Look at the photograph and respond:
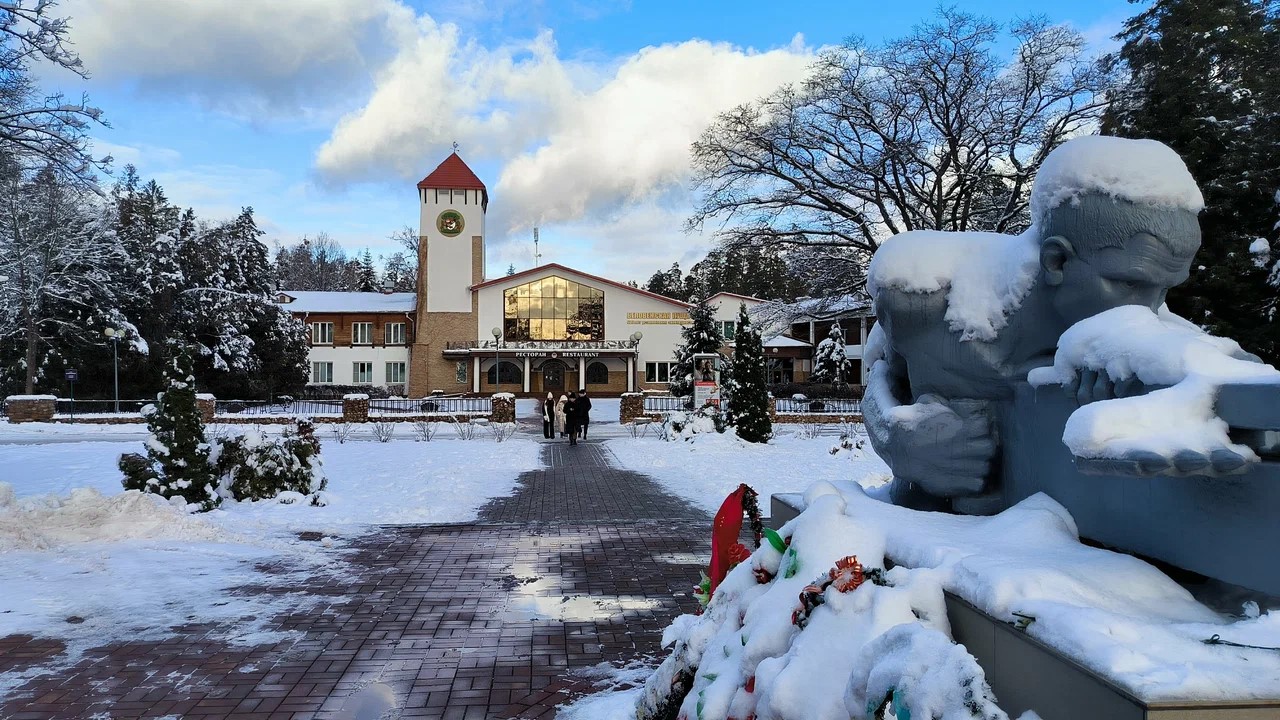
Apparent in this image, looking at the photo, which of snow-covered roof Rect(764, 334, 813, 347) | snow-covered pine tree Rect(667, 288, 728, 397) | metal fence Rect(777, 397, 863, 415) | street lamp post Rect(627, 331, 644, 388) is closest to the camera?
metal fence Rect(777, 397, 863, 415)

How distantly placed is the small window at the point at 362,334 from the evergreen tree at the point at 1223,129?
51.2 meters

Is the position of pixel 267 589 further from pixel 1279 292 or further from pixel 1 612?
pixel 1279 292

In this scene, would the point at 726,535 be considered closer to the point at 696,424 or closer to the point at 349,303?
the point at 696,424

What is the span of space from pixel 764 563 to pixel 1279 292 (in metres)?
15.8

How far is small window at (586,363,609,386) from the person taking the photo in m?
→ 55.5

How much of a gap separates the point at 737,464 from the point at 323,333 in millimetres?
48738

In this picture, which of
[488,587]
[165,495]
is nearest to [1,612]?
[488,587]

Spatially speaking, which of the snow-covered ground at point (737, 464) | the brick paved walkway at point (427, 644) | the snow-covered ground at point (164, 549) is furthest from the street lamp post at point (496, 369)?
the brick paved walkway at point (427, 644)

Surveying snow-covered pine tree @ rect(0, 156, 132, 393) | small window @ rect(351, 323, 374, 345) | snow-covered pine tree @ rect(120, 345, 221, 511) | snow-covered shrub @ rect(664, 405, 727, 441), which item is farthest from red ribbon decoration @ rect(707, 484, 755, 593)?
small window @ rect(351, 323, 374, 345)

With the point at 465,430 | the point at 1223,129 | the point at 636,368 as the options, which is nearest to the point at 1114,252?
the point at 1223,129

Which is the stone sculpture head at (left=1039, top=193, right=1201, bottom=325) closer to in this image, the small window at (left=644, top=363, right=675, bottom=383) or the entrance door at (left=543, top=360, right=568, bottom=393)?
the entrance door at (left=543, top=360, right=568, bottom=393)

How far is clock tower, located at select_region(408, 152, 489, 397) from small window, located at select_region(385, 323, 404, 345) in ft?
11.0

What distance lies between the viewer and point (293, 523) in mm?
10031

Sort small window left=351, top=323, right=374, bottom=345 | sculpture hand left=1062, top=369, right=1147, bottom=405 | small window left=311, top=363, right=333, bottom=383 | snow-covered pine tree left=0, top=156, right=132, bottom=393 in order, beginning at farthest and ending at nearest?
small window left=351, top=323, right=374, bottom=345, small window left=311, top=363, right=333, bottom=383, snow-covered pine tree left=0, top=156, right=132, bottom=393, sculpture hand left=1062, top=369, right=1147, bottom=405
